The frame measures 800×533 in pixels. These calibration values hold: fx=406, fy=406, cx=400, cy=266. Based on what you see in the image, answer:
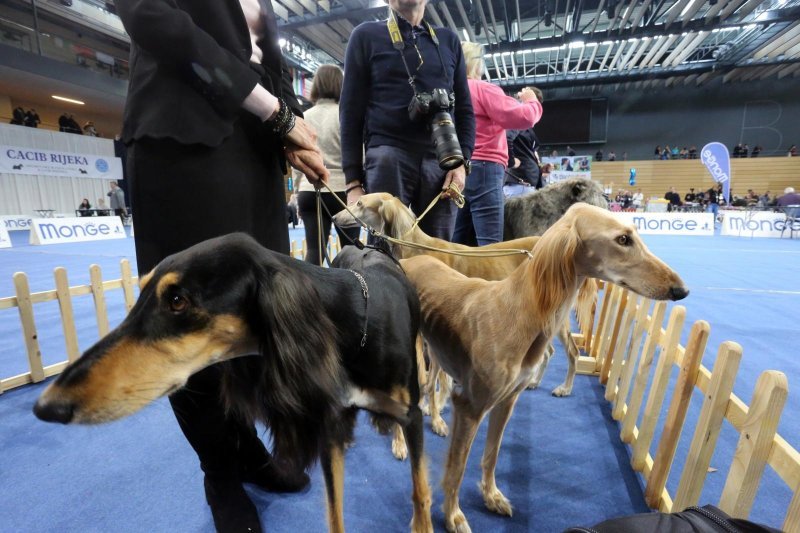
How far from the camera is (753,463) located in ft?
4.18

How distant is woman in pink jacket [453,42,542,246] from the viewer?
3.14 metres

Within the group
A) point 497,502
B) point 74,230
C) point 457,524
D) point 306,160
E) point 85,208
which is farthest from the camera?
point 85,208

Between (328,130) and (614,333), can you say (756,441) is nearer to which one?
(614,333)

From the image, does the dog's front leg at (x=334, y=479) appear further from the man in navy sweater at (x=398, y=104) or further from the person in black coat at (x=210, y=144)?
the man in navy sweater at (x=398, y=104)

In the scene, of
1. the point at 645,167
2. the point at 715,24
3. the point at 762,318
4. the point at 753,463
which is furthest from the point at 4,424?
the point at 645,167

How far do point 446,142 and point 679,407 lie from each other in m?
1.69

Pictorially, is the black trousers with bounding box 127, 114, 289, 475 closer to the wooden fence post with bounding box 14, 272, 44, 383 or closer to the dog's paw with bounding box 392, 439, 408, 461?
the dog's paw with bounding box 392, 439, 408, 461

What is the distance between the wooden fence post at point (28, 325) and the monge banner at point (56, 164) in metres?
18.2

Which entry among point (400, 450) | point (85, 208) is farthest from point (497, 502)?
point (85, 208)

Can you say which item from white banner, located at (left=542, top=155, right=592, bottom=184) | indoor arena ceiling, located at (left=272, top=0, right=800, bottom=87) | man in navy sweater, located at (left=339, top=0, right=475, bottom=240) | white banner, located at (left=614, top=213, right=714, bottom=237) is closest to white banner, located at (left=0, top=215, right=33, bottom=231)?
indoor arena ceiling, located at (left=272, top=0, right=800, bottom=87)

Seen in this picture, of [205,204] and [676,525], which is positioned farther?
[205,204]

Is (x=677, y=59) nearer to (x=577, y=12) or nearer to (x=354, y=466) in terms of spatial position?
(x=577, y=12)

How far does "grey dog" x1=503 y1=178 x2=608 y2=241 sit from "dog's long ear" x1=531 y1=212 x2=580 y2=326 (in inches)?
89.5

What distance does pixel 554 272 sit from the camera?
1.58 m
